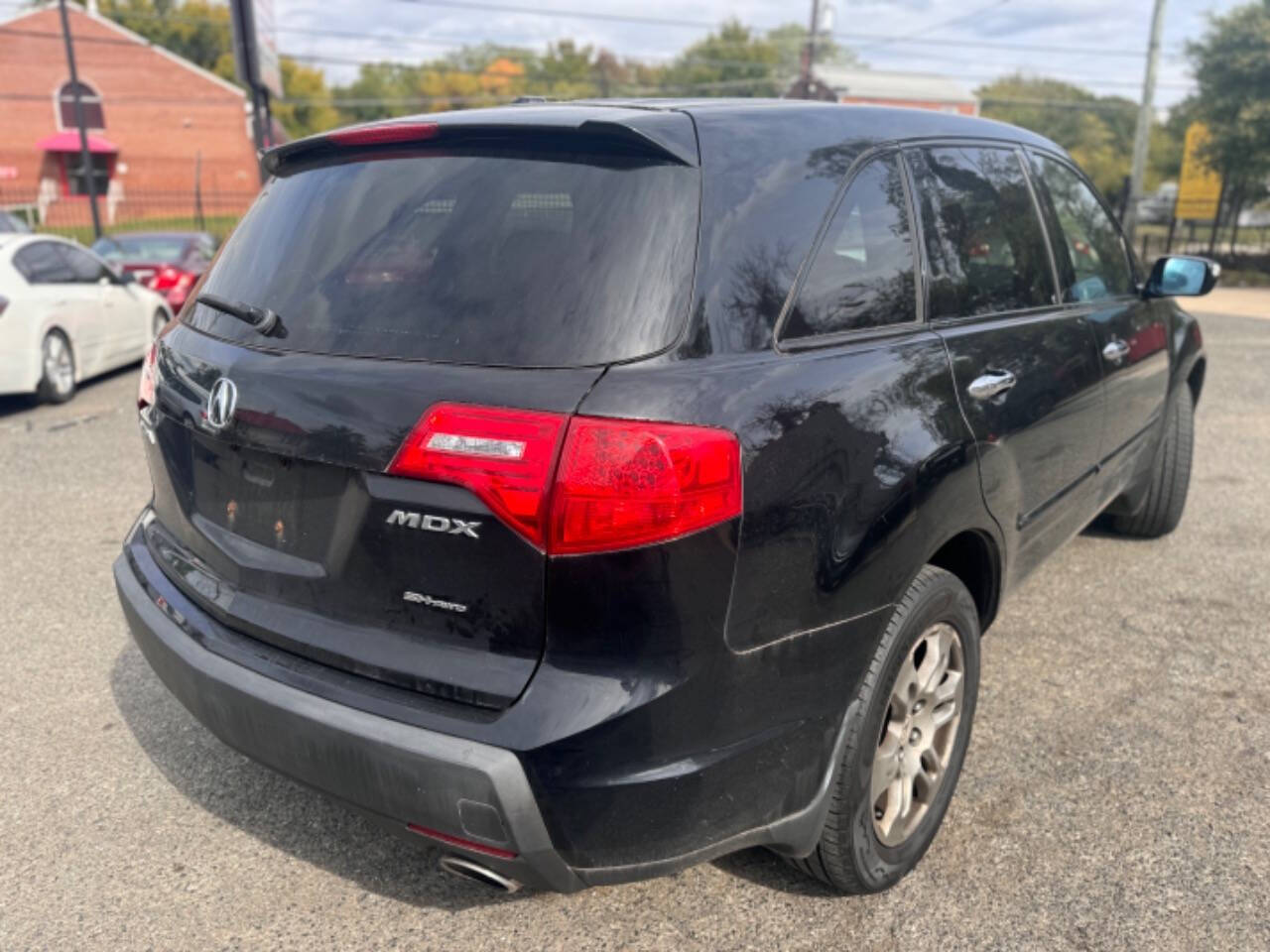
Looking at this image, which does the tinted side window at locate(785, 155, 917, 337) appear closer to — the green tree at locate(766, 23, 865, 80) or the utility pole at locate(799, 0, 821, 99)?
the utility pole at locate(799, 0, 821, 99)

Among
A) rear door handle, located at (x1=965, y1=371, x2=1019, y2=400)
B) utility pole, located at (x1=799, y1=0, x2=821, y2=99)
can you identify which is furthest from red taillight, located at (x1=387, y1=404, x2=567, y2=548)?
utility pole, located at (x1=799, y1=0, x2=821, y2=99)

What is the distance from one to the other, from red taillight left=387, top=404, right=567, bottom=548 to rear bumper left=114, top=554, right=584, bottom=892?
429 mm

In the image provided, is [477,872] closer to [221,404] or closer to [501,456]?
[501,456]

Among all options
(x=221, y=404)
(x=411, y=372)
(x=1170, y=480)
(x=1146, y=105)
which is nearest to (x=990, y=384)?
(x=411, y=372)

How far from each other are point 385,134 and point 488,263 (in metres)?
0.54

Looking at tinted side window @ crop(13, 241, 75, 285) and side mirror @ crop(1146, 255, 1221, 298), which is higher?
side mirror @ crop(1146, 255, 1221, 298)

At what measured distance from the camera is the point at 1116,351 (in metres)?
3.63

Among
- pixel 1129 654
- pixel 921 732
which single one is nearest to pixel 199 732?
pixel 921 732

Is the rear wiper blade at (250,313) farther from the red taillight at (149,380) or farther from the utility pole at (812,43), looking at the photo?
the utility pole at (812,43)

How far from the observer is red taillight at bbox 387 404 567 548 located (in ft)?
6.08

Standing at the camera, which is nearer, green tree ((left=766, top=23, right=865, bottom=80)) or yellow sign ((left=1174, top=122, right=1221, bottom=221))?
yellow sign ((left=1174, top=122, right=1221, bottom=221))

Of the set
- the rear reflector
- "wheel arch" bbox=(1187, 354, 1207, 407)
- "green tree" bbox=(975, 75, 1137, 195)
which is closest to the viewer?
the rear reflector

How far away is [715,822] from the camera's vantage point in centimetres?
202

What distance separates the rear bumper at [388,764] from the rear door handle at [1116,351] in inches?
102
